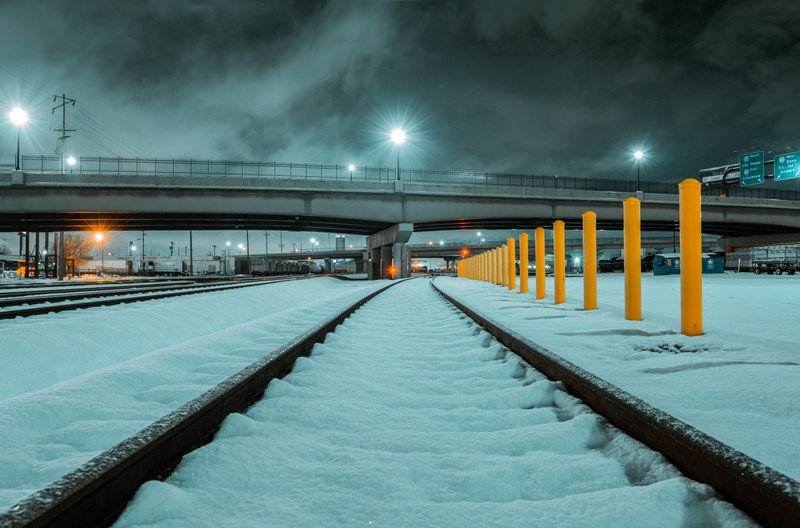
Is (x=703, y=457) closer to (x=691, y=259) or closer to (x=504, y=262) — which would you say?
(x=691, y=259)

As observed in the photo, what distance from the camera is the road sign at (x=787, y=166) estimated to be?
33094 millimetres

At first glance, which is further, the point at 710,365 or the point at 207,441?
the point at 710,365

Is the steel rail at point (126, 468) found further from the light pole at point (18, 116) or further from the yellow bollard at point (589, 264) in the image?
the light pole at point (18, 116)

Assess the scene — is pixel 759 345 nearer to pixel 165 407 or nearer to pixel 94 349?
pixel 165 407

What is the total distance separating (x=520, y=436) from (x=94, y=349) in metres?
6.01

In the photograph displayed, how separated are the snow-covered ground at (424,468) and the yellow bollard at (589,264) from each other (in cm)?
559

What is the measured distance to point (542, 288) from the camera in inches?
491

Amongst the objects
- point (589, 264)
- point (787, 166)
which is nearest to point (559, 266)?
point (589, 264)

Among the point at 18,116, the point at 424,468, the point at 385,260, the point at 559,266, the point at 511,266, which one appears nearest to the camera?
the point at 424,468

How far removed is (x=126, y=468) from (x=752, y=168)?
151 feet

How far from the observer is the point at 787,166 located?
33.5 m

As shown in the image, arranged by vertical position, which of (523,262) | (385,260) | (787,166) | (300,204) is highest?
(787,166)

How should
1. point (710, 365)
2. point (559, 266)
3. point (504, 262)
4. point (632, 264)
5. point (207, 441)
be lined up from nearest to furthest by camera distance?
1. point (207, 441)
2. point (710, 365)
3. point (632, 264)
4. point (559, 266)
5. point (504, 262)

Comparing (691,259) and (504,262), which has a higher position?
(504,262)
